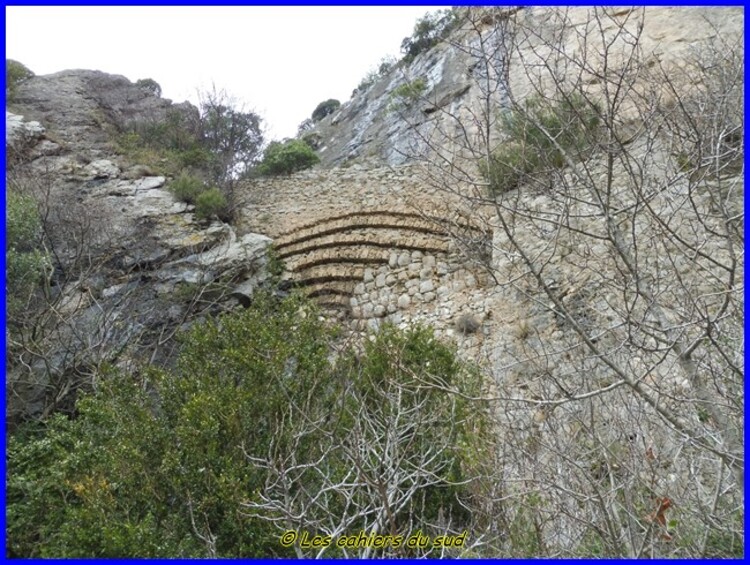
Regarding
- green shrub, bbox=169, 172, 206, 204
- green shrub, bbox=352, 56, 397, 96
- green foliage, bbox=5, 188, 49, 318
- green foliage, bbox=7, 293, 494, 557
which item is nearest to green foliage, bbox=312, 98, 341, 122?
green shrub, bbox=352, 56, 397, 96

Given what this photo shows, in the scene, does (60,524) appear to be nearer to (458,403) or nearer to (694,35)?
(458,403)

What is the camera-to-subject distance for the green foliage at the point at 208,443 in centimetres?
351

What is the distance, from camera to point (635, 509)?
264 cm

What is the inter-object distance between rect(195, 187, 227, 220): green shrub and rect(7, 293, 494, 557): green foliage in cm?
361

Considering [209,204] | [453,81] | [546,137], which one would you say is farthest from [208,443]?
[453,81]

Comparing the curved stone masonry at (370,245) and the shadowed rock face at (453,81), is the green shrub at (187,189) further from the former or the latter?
the shadowed rock face at (453,81)

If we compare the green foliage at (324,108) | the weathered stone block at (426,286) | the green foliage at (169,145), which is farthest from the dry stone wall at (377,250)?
the green foliage at (324,108)

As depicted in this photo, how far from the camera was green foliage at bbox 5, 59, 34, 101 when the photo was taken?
40.0 feet

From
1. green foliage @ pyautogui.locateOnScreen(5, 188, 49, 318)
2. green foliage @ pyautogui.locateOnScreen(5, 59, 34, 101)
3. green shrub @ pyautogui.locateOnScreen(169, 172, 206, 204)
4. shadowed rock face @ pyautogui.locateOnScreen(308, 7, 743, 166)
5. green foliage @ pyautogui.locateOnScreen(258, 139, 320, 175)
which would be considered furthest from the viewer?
green foliage @ pyautogui.locateOnScreen(5, 59, 34, 101)

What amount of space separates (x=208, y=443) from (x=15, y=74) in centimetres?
1360

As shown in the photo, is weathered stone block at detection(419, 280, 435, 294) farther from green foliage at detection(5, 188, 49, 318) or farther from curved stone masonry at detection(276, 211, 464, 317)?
green foliage at detection(5, 188, 49, 318)

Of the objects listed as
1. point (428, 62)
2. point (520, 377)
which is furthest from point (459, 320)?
point (428, 62)

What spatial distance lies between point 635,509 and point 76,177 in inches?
381

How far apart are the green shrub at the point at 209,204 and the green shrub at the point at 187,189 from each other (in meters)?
0.15
